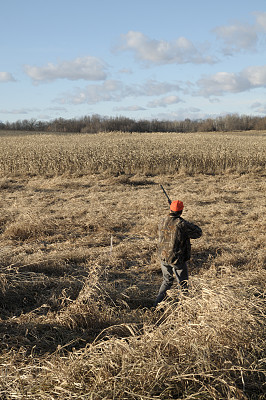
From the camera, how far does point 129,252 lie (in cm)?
775

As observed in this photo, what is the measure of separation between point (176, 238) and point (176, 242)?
0.18 feet

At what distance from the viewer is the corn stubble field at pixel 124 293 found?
271cm

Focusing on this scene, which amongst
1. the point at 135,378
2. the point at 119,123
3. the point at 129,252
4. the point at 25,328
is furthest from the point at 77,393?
the point at 119,123

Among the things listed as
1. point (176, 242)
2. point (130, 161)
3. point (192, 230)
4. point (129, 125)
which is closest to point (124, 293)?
point (176, 242)

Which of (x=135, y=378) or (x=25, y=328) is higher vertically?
(x=135, y=378)

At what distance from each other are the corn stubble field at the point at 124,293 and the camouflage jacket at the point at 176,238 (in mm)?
446

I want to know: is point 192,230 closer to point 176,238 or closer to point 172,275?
point 176,238

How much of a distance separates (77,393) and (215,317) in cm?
137

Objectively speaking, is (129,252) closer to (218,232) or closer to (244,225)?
(218,232)

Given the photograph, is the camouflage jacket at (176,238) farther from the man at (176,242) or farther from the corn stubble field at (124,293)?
the corn stubble field at (124,293)

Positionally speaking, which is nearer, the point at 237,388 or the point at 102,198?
the point at 237,388

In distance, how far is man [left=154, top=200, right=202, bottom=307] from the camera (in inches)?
207

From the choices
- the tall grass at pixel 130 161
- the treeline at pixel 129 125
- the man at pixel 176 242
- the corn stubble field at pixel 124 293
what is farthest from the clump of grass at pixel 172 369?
the treeline at pixel 129 125

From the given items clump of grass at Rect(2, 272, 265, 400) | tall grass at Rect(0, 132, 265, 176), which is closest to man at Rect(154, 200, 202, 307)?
clump of grass at Rect(2, 272, 265, 400)
